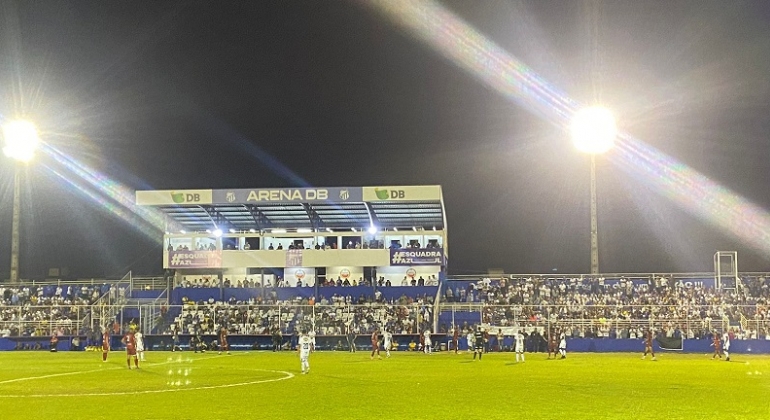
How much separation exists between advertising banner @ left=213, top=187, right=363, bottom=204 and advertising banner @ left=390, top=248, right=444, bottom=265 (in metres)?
5.64

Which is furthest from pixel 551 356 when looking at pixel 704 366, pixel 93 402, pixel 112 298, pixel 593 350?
pixel 112 298

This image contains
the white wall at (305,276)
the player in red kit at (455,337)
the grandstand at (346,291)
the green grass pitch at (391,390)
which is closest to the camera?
the green grass pitch at (391,390)

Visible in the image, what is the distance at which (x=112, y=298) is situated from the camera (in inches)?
2378

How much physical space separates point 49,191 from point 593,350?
5837 centimetres

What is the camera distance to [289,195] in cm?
6059

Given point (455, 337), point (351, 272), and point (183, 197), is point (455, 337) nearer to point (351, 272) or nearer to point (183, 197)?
point (351, 272)

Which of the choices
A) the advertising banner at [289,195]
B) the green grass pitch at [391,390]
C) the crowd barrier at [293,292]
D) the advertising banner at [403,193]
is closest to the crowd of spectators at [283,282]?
the crowd barrier at [293,292]

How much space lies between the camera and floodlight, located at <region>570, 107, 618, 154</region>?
53344 mm

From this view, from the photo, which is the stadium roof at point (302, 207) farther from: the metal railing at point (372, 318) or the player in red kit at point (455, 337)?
the player in red kit at point (455, 337)

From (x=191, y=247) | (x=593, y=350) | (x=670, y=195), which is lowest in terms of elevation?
(x=593, y=350)

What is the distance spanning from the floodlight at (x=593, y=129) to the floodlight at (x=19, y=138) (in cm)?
4099

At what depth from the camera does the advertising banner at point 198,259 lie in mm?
63375

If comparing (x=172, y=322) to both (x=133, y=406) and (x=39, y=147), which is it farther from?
(x=133, y=406)

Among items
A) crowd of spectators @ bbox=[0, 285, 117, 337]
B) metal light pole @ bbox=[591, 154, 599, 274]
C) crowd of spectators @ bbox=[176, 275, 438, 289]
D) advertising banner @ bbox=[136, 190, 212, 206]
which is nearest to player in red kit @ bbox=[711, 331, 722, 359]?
metal light pole @ bbox=[591, 154, 599, 274]
